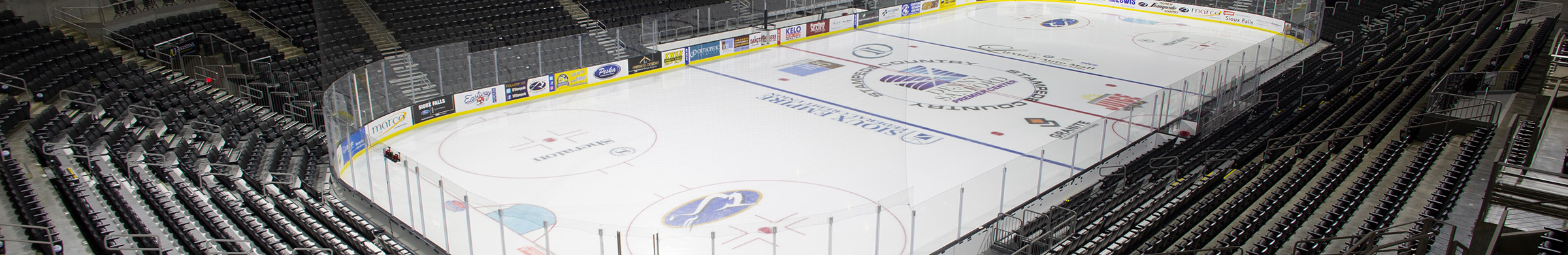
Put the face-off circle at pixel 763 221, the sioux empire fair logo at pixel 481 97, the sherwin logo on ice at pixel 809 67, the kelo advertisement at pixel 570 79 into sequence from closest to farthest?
the face-off circle at pixel 763 221 → the sioux empire fair logo at pixel 481 97 → the kelo advertisement at pixel 570 79 → the sherwin logo on ice at pixel 809 67

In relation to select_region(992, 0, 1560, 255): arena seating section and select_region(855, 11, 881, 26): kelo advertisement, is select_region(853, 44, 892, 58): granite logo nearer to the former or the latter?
select_region(855, 11, 881, 26): kelo advertisement

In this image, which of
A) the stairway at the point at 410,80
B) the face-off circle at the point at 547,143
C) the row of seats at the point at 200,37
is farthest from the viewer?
the row of seats at the point at 200,37

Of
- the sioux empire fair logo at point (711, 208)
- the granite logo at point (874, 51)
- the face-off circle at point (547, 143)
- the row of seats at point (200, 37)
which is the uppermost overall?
the row of seats at point (200, 37)

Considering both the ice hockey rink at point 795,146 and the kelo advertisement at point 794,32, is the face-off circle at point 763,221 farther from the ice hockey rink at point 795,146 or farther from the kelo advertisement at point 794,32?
the kelo advertisement at point 794,32

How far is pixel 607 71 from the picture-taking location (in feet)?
73.7

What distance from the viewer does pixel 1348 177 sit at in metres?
13.9

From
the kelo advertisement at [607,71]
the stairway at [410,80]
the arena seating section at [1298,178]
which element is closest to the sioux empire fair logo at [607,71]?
the kelo advertisement at [607,71]

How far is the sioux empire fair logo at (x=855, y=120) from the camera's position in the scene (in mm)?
17672

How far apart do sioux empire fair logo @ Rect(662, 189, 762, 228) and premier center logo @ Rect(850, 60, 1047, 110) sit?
265 inches

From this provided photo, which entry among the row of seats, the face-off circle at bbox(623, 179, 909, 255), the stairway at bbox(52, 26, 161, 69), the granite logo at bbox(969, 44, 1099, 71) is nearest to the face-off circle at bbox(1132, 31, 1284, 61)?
the granite logo at bbox(969, 44, 1099, 71)

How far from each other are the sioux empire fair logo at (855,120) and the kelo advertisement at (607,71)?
11.9 ft

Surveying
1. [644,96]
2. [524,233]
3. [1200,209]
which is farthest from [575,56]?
[1200,209]

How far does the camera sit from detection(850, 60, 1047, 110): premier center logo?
67.3ft

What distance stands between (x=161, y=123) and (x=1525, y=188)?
18.7 meters
